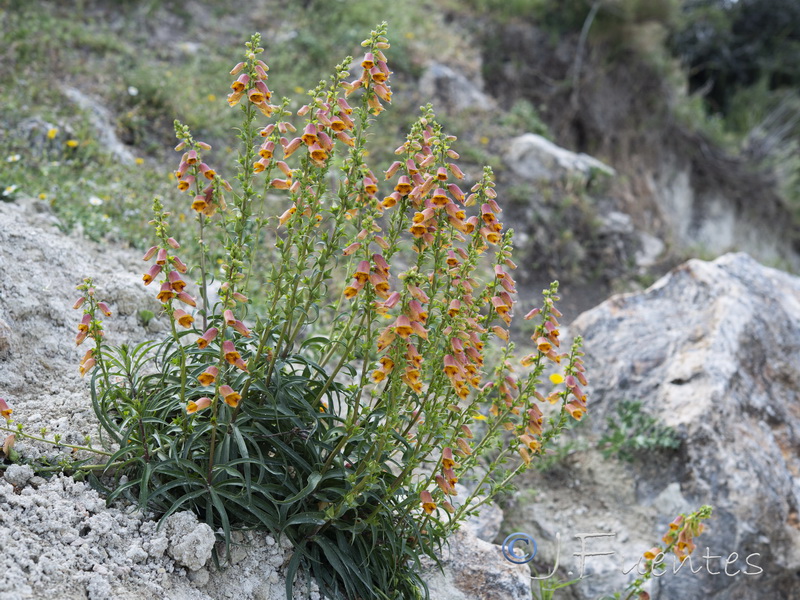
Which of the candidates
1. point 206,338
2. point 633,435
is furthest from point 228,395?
point 633,435

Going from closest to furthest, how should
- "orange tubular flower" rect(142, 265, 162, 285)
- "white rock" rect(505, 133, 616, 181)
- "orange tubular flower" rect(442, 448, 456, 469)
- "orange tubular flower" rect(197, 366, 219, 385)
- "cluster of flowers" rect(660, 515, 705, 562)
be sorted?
"orange tubular flower" rect(197, 366, 219, 385) → "orange tubular flower" rect(142, 265, 162, 285) → "orange tubular flower" rect(442, 448, 456, 469) → "cluster of flowers" rect(660, 515, 705, 562) → "white rock" rect(505, 133, 616, 181)

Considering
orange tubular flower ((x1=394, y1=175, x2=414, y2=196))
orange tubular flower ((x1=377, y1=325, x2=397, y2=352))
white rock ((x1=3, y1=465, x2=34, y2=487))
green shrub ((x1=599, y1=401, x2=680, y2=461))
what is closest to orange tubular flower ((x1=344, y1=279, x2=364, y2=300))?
orange tubular flower ((x1=377, y1=325, x2=397, y2=352))

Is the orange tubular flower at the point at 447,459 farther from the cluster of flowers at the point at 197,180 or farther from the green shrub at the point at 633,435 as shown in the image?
the green shrub at the point at 633,435

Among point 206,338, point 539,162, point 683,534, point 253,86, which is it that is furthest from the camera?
point 539,162

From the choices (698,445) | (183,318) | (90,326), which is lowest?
(698,445)

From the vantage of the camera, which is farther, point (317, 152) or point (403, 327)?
point (317, 152)

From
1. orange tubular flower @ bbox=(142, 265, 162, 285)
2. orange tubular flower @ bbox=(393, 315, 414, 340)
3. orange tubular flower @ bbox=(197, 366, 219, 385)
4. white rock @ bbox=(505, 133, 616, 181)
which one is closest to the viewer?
orange tubular flower @ bbox=(393, 315, 414, 340)

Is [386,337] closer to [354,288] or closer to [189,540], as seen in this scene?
[354,288]

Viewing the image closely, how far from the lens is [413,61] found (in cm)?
887

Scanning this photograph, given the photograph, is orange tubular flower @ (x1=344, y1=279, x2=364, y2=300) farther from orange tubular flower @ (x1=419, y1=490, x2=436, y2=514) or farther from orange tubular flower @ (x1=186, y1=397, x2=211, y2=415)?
orange tubular flower @ (x1=419, y1=490, x2=436, y2=514)

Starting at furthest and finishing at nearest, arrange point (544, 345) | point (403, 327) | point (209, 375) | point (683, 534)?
point (683, 534), point (544, 345), point (209, 375), point (403, 327)

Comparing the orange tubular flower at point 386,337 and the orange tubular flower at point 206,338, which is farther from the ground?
the orange tubular flower at point 386,337

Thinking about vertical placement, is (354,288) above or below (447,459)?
above

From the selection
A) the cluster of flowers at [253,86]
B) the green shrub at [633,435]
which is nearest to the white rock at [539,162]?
the green shrub at [633,435]
